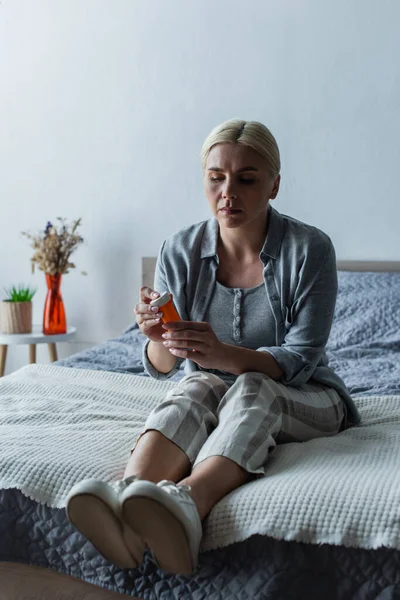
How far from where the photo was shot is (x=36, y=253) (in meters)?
3.13

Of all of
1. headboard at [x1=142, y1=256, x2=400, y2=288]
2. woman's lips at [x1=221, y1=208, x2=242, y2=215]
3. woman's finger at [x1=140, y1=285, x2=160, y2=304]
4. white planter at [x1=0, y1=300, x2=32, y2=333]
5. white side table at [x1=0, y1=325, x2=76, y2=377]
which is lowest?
white side table at [x1=0, y1=325, x2=76, y2=377]

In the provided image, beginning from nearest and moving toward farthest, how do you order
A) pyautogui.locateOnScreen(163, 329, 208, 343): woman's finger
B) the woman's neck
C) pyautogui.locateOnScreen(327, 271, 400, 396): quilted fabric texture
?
pyautogui.locateOnScreen(163, 329, 208, 343): woman's finger, the woman's neck, pyautogui.locateOnScreen(327, 271, 400, 396): quilted fabric texture

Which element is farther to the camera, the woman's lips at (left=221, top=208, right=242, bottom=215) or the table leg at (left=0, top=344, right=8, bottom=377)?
the table leg at (left=0, top=344, right=8, bottom=377)

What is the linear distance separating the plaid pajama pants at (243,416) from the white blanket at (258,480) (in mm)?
36

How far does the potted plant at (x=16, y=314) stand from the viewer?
3.07 meters

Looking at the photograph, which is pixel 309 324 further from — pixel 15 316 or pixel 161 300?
pixel 15 316

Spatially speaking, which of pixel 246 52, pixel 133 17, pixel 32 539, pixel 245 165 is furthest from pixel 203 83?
pixel 32 539

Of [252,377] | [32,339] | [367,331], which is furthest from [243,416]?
[32,339]

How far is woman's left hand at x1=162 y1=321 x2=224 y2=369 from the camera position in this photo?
1.39m

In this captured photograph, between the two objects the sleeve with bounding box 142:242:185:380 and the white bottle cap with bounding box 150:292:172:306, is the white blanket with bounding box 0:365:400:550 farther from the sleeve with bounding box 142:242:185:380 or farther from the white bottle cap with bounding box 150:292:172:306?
the white bottle cap with bounding box 150:292:172:306

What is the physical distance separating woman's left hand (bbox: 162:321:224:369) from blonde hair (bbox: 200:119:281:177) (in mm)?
368

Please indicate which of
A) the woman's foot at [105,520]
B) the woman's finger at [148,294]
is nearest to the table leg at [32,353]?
the woman's finger at [148,294]

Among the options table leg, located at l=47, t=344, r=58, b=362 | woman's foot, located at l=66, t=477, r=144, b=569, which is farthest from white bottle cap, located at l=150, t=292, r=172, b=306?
table leg, located at l=47, t=344, r=58, b=362

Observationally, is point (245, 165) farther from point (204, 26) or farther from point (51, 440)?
point (204, 26)
